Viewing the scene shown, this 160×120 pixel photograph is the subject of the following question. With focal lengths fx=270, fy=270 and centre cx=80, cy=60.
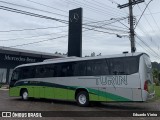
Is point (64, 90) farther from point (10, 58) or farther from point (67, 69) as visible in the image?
point (10, 58)

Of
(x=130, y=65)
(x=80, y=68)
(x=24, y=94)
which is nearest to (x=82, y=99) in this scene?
(x=80, y=68)

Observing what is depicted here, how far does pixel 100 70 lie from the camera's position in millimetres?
16031

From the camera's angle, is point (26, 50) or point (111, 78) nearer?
point (111, 78)

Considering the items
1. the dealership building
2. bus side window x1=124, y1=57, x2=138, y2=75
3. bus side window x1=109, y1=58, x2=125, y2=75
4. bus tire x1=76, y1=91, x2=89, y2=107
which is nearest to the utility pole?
bus side window x1=109, y1=58, x2=125, y2=75

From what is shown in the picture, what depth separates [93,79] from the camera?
16.3 metres

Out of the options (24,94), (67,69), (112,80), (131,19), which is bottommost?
(24,94)

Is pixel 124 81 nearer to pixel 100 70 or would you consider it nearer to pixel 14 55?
pixel 100 70

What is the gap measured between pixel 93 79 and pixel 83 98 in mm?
1435

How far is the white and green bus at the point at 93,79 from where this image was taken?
1453cm

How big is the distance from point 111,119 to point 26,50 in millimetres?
36819

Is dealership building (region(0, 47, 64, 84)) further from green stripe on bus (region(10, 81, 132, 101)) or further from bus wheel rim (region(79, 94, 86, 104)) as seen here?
bus wheel rim (region(79, 94, 86, 104))

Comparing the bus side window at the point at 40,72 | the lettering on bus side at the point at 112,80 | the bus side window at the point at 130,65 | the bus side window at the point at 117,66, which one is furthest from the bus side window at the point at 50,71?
the bus side window at the point at 130,65

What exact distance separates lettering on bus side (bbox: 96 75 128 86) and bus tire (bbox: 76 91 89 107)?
4.06ft

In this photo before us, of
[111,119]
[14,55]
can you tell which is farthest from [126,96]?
[14,55]
